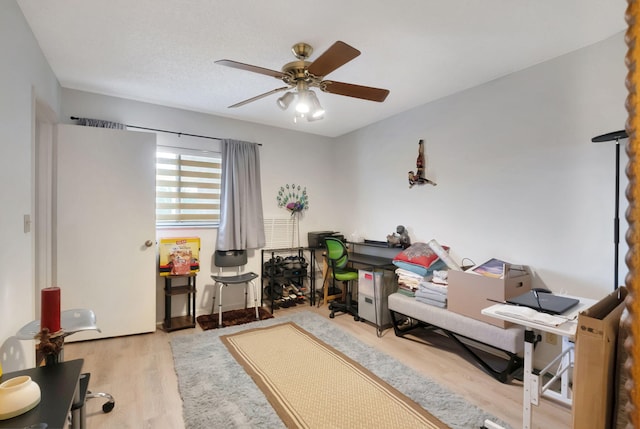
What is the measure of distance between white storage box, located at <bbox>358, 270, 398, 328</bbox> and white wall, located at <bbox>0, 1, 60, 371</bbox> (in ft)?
9.35

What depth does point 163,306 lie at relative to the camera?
3.51 m

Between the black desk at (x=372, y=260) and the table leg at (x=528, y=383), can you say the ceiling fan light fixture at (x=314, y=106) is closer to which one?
the black desk at (x=372, y=260)

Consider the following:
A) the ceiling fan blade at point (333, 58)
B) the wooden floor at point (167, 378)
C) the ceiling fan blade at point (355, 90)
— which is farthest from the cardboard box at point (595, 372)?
the ceiling fan blade at point (355, 90)

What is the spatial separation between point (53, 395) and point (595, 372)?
67.2 inches

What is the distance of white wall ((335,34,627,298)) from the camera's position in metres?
2.19

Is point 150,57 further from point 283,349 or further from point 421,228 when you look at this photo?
point 421,228

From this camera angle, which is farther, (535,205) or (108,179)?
(108,179)

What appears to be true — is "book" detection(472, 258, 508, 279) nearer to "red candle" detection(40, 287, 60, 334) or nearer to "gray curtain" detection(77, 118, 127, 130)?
"red candle" detection(40, 287, 60, 334)

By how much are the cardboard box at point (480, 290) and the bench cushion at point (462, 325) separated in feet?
0.15

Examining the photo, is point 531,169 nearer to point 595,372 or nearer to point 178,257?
point 595,372

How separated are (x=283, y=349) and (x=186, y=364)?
82cm

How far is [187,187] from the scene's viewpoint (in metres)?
3.70

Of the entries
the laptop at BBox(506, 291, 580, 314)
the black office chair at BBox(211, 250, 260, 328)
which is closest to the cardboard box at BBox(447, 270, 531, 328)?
the laptop at BBox(506, 291, 580, 314)

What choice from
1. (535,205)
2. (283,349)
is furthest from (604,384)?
(283,349)
